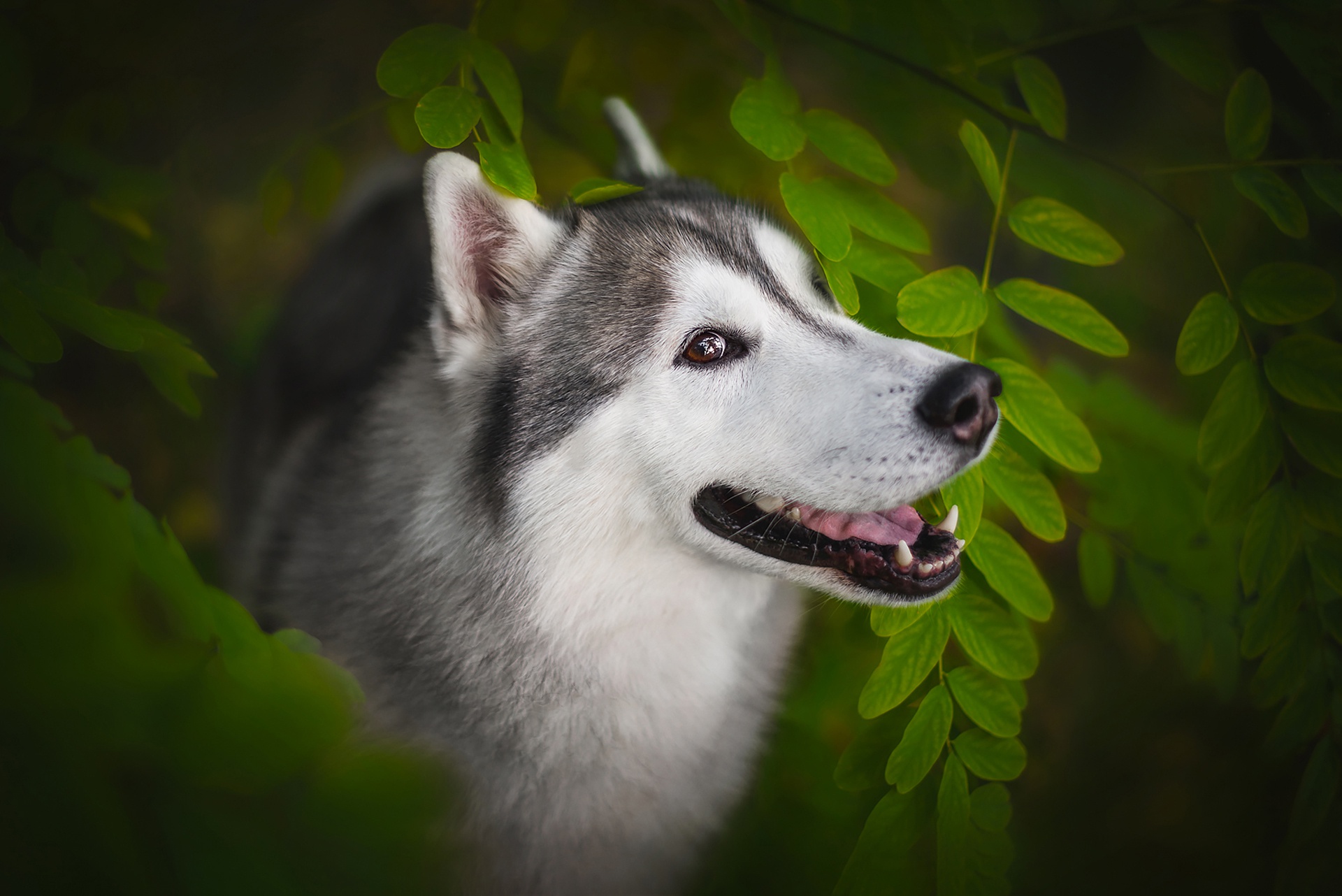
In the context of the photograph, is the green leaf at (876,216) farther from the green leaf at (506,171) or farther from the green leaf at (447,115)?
the green leaf at (447,115)

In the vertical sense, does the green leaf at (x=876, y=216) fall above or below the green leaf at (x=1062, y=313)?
above

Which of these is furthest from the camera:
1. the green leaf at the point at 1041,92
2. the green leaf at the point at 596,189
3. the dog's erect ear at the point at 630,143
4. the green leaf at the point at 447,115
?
the dog's erect ear at the point at 630,143

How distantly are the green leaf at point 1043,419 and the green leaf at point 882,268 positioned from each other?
0.27 metres

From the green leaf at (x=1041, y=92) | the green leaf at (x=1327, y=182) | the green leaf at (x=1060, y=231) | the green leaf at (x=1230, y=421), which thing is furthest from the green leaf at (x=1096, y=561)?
the green leaf at (x=1041, y=92)

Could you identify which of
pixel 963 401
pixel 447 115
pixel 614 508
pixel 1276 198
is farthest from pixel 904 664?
pixel 447 115

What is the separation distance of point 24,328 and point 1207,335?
92.4 inches

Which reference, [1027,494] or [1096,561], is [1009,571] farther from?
[1096,561]

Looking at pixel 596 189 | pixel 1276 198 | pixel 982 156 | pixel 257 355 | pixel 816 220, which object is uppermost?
pixel 1276 198

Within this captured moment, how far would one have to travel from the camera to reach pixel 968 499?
1857 millimetres

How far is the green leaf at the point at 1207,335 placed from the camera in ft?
5.80

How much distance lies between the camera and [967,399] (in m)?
1.67

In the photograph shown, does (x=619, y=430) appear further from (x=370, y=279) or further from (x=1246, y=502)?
(x=370, y=279)

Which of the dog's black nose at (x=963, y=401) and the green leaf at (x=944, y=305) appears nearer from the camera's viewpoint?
the dog's black nose at (x=963, y=401)

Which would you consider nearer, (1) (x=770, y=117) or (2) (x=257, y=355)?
(1) (x=770, y=117)
